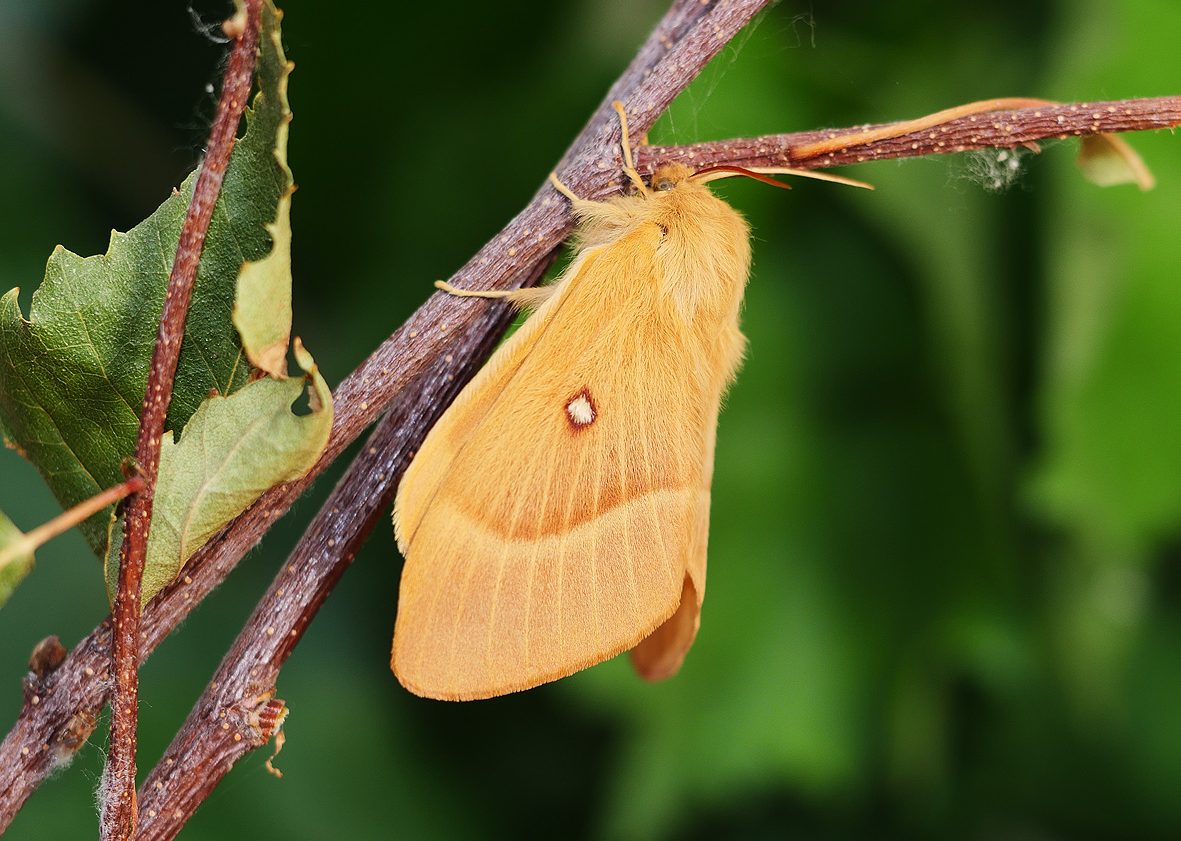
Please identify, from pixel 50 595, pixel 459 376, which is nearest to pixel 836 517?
pixel 459 376

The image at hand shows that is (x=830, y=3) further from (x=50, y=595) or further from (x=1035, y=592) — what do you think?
(x=50, y=595)

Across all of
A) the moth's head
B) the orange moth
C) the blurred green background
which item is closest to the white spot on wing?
the orange moth

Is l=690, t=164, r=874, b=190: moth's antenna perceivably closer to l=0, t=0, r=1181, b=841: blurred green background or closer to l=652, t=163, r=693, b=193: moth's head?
l=652, t=163, r=693, b=193: moth's head

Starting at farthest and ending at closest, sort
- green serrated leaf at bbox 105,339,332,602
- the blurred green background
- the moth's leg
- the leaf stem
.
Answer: the blurred green background < the moth's leg < green serrated leaf at bbox 105,339,332,602 < the leaf stem

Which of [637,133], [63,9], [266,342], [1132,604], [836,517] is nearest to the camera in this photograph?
[266,342]

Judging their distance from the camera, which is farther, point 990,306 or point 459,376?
point 990,306

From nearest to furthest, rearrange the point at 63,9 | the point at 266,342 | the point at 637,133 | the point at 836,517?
the point at 266,342 < the point at 637,133 < the point at 836,517 < the point at 63,9

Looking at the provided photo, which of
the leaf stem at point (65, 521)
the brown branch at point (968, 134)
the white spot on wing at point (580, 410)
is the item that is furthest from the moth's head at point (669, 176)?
the leaf stem at point (65, 521)

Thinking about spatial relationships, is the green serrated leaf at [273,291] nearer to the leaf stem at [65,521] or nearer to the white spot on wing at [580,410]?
the leaf stem at [65,521]
